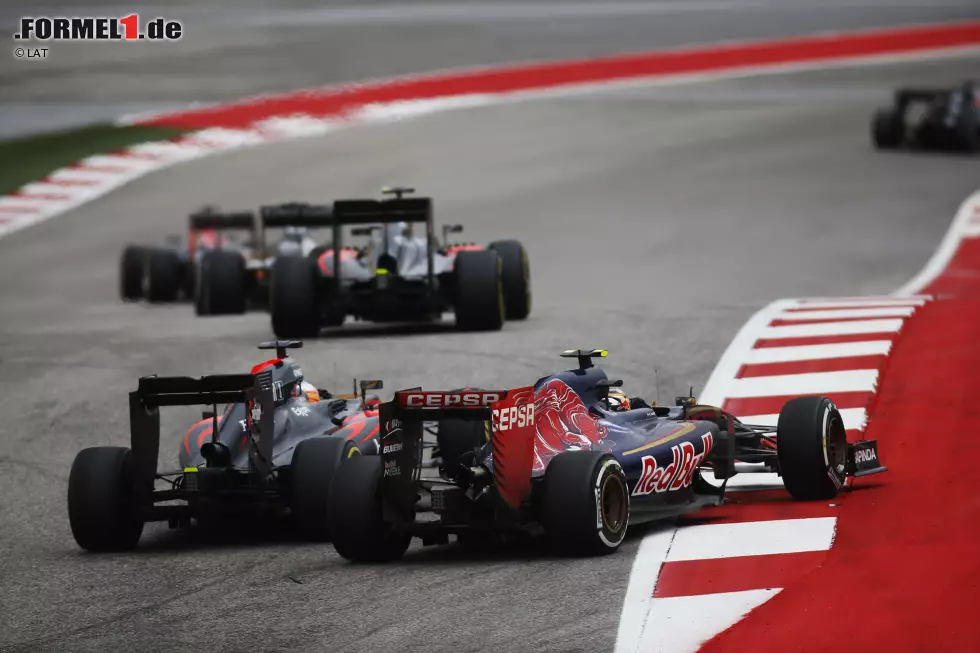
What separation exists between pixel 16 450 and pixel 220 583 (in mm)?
4859

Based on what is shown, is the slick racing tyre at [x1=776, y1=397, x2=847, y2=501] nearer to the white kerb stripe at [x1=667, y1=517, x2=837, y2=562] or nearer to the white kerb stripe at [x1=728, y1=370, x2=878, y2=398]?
the white kerb stripe at [x1=667, y1=517, x2=837, y2=562]

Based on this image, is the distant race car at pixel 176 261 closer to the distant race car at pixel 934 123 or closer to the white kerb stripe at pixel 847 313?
the white kerb stripe at pixel 847 313

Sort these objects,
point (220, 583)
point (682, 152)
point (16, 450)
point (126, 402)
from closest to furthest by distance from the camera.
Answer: point (220, 583) → point (16, 450) → point (126, 402) → point (682, 152)

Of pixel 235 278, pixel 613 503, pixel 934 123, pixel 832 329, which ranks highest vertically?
pixel 934 123

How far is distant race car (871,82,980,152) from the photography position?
31.9 metres

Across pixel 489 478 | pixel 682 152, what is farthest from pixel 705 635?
pixel 682 152

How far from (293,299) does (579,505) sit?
939cm

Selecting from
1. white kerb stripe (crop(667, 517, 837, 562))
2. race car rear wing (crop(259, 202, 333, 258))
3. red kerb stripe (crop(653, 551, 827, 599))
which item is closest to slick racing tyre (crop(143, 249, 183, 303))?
race car rear wing (crop(259, 202, 333, 258))

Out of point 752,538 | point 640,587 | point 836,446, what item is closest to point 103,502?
point 640,587

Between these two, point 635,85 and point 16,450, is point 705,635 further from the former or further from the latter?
point 635,85

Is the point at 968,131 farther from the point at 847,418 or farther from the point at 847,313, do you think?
the point at 847,418

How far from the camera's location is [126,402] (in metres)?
15.7

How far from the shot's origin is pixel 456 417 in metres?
10.4

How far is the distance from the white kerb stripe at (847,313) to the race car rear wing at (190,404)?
823cm
